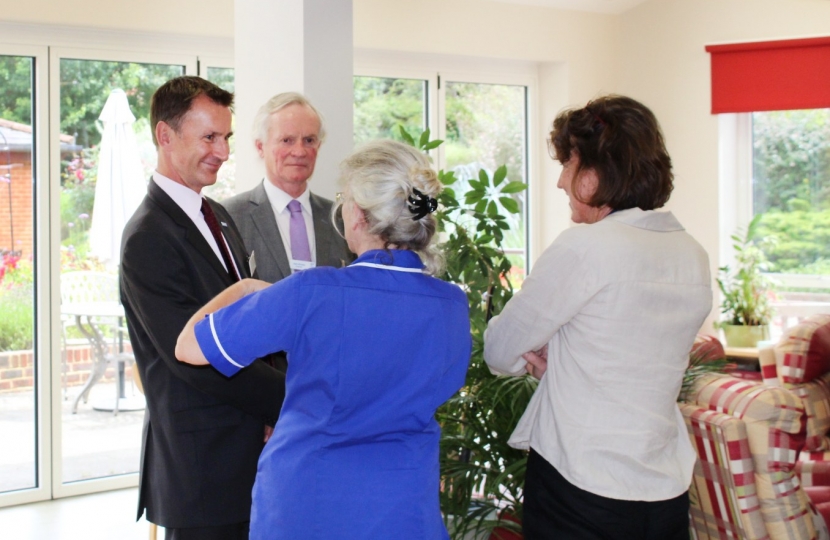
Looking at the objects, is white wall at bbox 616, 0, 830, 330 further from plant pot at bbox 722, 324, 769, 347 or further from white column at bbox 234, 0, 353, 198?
white column at bbox 234, 0, 353, 198

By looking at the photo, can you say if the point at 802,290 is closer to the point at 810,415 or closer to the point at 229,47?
the point at 810,415

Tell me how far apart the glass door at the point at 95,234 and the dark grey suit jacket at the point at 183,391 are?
2860mm

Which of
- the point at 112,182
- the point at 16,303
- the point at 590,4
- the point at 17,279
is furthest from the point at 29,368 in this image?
the point at 590,4

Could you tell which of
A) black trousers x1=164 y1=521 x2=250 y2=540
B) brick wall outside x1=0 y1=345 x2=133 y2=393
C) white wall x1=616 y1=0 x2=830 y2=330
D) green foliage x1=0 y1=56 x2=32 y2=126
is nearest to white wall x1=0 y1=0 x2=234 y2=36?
green foliage x1=0 y1=56 x2=32 y2=126

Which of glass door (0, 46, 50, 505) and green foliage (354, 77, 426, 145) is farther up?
green foliage (354, 77, 426, 145)

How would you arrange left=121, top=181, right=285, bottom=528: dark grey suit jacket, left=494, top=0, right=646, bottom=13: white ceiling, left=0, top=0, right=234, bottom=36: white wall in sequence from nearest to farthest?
left=121, top=181, right=285, bottom=528: dark grey suit jacket
left=0, top=0, right=234, bottom=36: white wall
left=494, top=0, right=646, bottom=13: white ceiling

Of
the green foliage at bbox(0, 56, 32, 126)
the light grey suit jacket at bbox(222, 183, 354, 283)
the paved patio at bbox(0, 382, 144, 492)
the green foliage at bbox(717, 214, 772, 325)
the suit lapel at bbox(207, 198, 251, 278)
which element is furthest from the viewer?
the green foliage at bbox(717, 214, 772, 325)

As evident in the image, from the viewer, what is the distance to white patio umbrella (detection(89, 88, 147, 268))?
4.66 metres

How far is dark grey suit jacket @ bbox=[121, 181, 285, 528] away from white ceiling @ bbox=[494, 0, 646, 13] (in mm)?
4222

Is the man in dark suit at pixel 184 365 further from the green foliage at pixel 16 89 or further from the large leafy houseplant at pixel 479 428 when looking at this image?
the green foliage at pixel 16 89

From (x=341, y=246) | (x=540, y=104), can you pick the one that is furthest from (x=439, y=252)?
(x=540, y=104)

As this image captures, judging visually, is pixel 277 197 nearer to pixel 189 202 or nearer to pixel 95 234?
pixel 189 202

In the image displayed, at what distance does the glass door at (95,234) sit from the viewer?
15.0 feet

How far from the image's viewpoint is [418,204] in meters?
1.51
